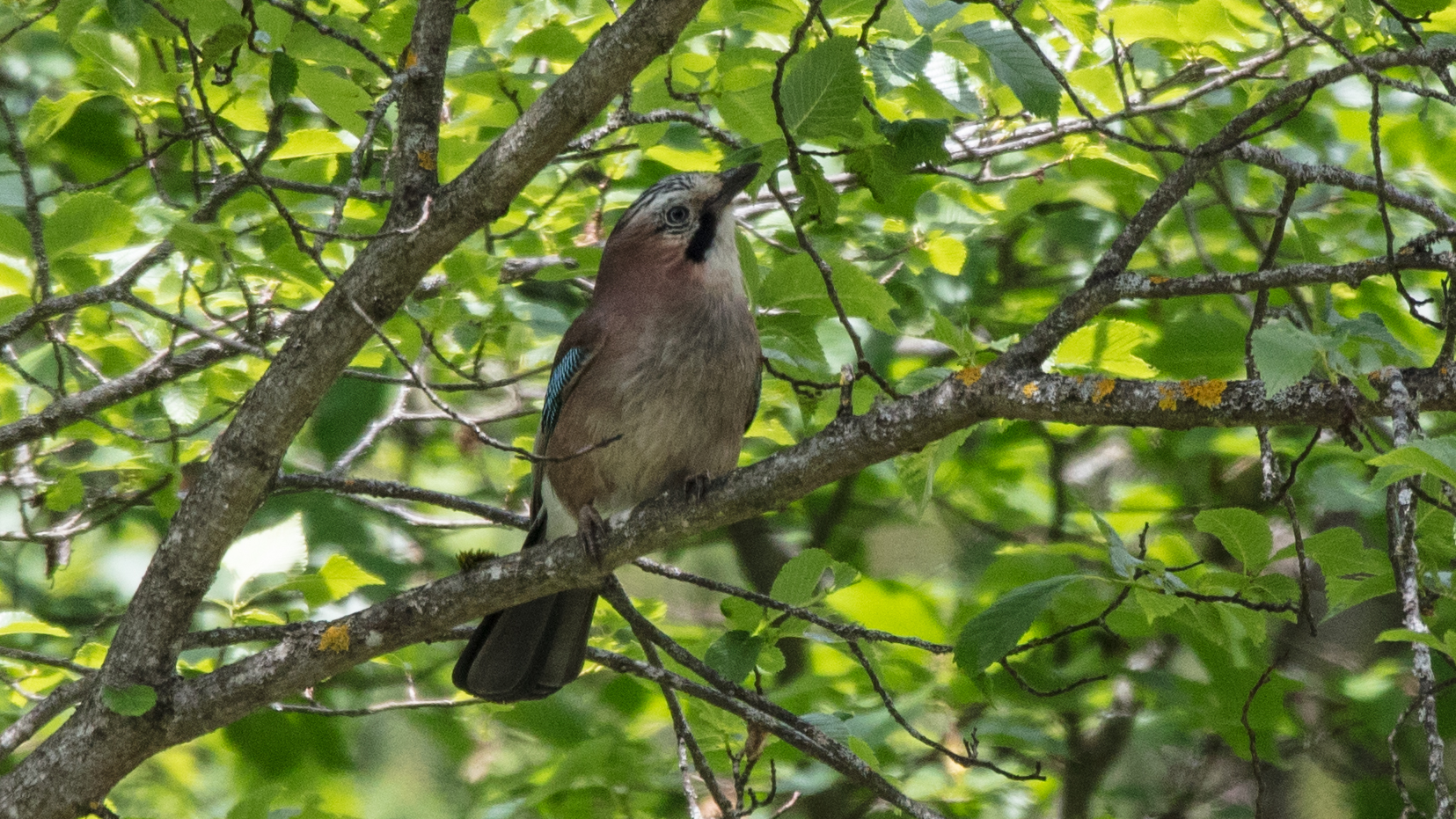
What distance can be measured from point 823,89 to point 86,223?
2.02m

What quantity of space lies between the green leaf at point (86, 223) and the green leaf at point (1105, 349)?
8.75 feet

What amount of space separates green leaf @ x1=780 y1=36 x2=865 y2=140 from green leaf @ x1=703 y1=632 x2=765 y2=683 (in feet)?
5.14

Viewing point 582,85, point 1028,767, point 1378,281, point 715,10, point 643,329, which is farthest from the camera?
point 1028,767

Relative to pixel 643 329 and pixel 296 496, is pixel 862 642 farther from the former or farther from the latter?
pixel 296 496

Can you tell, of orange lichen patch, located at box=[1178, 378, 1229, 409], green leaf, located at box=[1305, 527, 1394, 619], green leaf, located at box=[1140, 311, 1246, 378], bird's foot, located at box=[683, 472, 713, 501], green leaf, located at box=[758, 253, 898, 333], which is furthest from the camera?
green leaf, located at box=[1140, 311, 1246, 378]

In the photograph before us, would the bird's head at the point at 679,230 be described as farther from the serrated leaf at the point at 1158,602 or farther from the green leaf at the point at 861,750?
the serrated leaf at the point at 1158,602

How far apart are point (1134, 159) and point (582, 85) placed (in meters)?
2.46

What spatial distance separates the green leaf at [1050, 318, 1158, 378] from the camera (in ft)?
12.2

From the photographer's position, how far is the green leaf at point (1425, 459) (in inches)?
79.4

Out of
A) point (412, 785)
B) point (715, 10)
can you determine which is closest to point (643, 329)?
point (715, 10)

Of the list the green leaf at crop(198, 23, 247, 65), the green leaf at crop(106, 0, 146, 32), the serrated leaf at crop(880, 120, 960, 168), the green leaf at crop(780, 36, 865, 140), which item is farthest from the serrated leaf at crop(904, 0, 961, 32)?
the green leaf at crop(106, 0, 146, 32)

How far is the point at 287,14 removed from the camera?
3512 mm

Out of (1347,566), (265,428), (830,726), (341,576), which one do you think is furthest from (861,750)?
(265,428)

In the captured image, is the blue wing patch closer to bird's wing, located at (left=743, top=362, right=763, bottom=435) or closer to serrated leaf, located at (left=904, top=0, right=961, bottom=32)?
bird's wing, located at (left=743, top=362, right=763, bottom=435)
